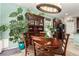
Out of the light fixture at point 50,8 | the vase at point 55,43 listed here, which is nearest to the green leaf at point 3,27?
the light fixture at point 50,8

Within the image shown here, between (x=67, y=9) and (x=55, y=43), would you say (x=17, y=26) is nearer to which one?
(x=55, y=43)

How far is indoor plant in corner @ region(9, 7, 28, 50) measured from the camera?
79.1 inches

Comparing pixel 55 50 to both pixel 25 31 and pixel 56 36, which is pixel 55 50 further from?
pixel 25 31

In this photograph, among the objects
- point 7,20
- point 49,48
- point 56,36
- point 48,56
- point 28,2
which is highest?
point 28,2

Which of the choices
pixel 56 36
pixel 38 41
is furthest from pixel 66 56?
pixel 38 41

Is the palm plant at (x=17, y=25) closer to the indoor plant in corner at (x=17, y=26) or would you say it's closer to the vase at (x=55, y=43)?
the indoor plant in corner at (x=17, y=26)

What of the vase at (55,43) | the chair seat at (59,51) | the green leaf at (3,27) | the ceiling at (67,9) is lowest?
the chair seat at (59,51)

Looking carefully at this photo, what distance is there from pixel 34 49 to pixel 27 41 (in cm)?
18

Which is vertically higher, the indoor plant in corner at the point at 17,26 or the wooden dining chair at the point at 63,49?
the indoor plant in corner at the point at 17,26

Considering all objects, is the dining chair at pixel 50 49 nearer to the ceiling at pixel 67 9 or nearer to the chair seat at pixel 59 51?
the chair seat at pixel 59 51

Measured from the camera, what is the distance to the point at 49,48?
2039 mm

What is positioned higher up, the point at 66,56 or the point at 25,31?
the point at 25,31

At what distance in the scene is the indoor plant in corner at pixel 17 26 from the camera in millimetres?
2010

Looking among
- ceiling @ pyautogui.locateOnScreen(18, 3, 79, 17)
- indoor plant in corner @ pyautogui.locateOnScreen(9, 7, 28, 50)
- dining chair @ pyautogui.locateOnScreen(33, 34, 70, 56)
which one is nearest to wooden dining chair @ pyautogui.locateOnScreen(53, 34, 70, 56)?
dining chair @ pyautogui.locateOnScreen(33, 34, 70, 56)
